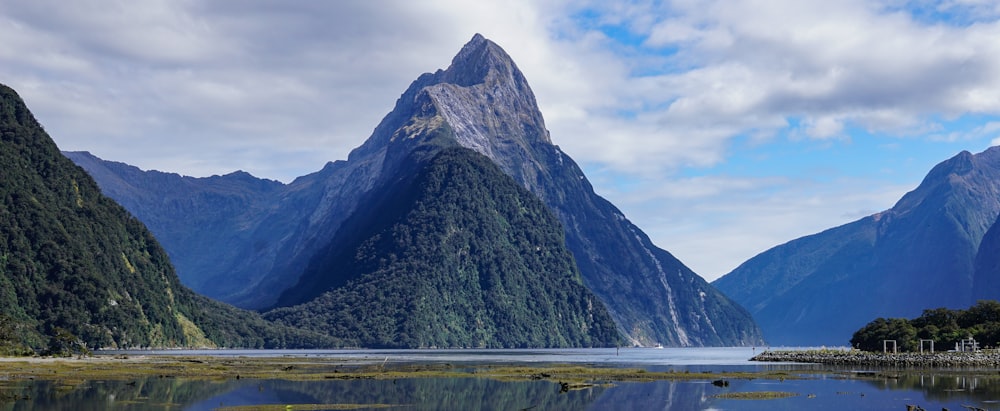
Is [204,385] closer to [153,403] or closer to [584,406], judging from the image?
[153,403]

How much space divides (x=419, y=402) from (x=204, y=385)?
109 ft

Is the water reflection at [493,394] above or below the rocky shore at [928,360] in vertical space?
below

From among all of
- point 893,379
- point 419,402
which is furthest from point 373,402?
point 893,379

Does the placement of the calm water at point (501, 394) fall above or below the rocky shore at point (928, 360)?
below

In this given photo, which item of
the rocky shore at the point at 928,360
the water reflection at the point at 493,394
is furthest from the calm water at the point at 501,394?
the rocky shore at the point at 928,360

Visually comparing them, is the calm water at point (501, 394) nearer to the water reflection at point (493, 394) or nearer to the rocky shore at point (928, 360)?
the water reflection at point (493, 394)

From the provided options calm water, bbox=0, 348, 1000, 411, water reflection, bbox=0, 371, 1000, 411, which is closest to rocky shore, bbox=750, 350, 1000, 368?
water reflection, bbox=0, 371, 1000, 411

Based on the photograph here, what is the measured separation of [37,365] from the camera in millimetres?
158375

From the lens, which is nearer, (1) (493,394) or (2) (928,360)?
(1) (493,394)

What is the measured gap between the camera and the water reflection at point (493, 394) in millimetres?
99812

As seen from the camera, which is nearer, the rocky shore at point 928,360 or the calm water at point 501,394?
the calm water at point 501,394

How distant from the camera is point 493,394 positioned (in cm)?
11644

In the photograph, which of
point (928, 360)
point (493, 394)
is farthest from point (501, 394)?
point (928, 360)

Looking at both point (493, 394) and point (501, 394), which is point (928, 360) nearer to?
point (501, 394)
